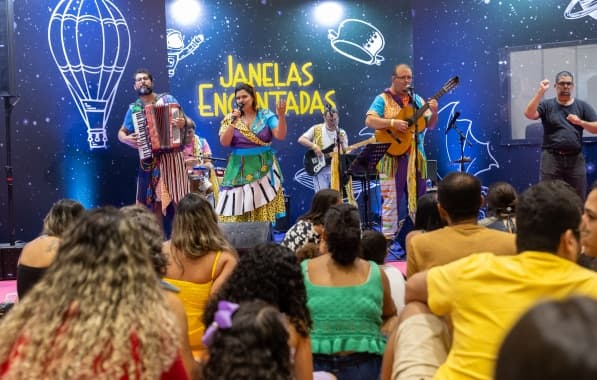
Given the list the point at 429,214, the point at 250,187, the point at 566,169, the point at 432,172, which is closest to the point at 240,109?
the point at 250,187

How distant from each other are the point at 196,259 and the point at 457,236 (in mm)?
1297

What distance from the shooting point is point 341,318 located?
9.40ft

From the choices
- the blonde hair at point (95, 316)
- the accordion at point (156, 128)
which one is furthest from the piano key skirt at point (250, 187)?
the blonde hair at point (95, 316)

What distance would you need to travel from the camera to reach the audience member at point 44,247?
352cm

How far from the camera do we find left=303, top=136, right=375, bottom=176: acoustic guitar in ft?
33.1

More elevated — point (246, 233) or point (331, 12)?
point (331, 12)

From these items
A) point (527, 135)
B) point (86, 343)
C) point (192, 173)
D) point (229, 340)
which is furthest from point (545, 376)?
point (527, 135)

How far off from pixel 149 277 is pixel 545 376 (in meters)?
1.20

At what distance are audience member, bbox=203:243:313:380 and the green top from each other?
1.95ft

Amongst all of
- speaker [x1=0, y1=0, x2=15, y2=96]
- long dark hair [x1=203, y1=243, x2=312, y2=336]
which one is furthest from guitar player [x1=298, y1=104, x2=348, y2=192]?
long dark hair [x1=203, y1=243, x2=312, y2=336]

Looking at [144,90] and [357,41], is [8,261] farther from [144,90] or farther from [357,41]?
[357,41]

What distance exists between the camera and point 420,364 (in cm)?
206

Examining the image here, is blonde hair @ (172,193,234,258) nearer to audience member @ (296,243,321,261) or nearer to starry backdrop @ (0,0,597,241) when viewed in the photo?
audience member @ (296,243,321,261)

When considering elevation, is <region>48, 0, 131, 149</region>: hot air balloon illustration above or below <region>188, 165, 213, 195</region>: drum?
above
